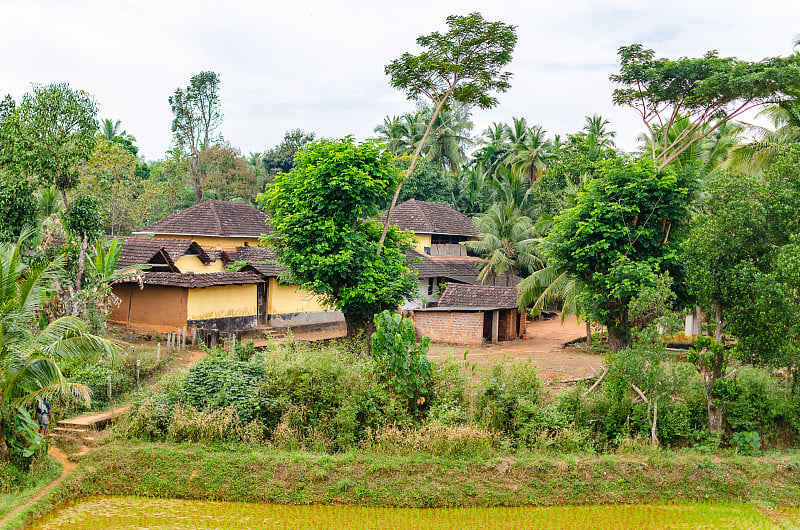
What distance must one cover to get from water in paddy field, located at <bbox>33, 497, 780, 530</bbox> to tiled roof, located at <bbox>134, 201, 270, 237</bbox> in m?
20.1

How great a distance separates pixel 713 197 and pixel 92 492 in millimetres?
11840

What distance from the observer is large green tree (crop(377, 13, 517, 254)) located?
1730 centimetres

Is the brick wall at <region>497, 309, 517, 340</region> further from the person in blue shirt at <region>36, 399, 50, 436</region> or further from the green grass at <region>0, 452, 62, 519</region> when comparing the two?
the green grass at <region>0, 452, 62, 519</region>

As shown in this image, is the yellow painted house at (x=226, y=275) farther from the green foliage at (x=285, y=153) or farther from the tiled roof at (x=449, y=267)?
the green foliage at (x=285, y=153)

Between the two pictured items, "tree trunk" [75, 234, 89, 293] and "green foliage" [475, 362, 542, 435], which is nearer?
"green foliage" [475, 362, 542, 435]

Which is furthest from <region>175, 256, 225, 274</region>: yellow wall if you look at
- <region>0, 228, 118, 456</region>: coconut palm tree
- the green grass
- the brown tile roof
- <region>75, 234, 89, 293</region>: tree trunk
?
the green grass

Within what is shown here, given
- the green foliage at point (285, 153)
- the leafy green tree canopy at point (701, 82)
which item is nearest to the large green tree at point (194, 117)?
the green foliage at point (285, 153)

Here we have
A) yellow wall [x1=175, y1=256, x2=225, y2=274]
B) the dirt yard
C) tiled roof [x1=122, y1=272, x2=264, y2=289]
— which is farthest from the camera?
yellow wall [x1=175, y1=256, x2=225, y2=274]

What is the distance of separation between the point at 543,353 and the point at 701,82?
9.73 m

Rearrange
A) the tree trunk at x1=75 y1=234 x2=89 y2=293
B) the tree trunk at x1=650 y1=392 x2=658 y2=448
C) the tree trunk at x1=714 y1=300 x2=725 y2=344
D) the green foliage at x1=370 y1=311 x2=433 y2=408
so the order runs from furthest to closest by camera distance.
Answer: the tree trunk at x1=75 y1=234 x2=89 y2=293, the tree trunk at x1=714 y1=300 x2=725 y2=344, the green foliage at x1=370 y1=311 x2=433 y2=408, the tree trunk at x1=650 y1=392 x2=658 y2=448

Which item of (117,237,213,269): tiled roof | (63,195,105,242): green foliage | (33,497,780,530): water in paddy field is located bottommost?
(33,497,780,530): water in paddy field

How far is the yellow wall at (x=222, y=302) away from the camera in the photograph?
784 inches

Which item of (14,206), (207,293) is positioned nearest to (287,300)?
(207,293)

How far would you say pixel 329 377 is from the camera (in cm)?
1146
